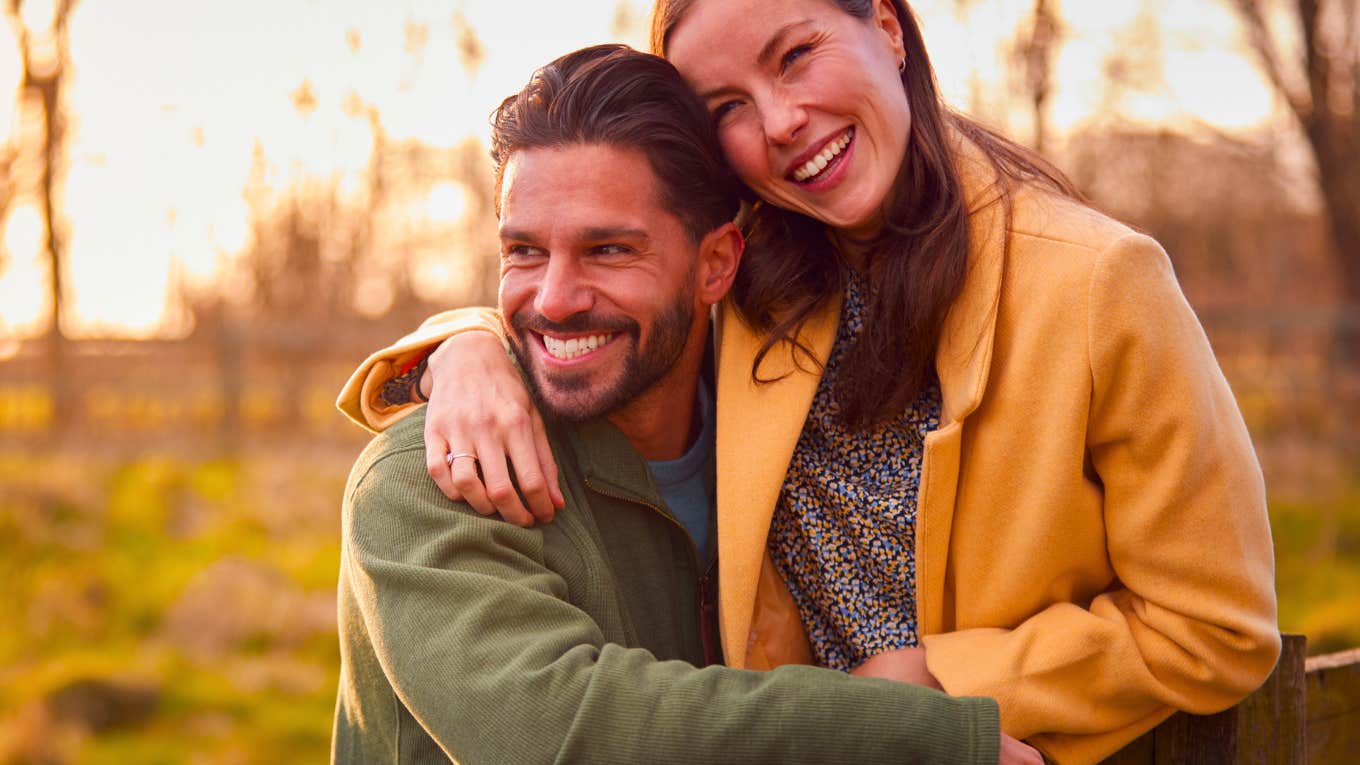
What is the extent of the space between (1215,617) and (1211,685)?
127 mm

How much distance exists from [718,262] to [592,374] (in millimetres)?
415

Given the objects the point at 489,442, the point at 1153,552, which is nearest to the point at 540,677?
the point at 489,442

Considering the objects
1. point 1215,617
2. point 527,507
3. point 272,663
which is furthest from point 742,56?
point 272,663

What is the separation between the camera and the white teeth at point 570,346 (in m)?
2.46

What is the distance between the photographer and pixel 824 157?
2.40m

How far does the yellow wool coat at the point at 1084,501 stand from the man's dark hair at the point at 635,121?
0.58 meters

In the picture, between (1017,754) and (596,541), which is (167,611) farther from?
(1017,754)

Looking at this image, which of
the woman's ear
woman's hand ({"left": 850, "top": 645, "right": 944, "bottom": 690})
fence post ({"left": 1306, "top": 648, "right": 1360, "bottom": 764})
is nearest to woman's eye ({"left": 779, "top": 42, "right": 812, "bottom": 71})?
the woman's ear

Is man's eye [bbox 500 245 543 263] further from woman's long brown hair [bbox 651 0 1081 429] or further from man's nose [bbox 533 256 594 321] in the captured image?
woman's long brown hair [bbox 651 0 1081 429]

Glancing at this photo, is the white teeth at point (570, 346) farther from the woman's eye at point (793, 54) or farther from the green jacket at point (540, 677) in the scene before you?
the woman's eye at point (793, 54)

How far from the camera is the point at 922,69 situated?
2.61 m

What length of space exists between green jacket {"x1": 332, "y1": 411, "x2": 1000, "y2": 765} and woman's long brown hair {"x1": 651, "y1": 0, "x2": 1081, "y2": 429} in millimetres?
579

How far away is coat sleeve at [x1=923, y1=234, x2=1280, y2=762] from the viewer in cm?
204

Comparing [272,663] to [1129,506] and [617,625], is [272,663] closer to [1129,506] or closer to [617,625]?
[617,625]
